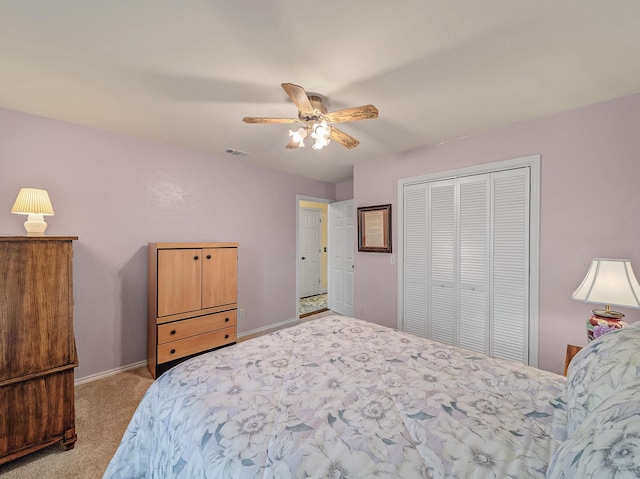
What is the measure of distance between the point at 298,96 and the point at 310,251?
15.1 ft

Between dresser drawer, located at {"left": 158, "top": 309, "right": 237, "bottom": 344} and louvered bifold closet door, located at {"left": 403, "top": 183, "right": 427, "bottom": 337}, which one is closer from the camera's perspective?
dresser drawer, located at {"left": 158, "top": 309, "right": 237, "bottom": 344}

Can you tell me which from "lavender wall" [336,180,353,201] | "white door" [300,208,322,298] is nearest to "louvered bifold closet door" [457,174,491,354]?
"lavender wall" [336,180,353,201]

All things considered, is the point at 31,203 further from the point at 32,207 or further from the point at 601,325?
the point at 601,325

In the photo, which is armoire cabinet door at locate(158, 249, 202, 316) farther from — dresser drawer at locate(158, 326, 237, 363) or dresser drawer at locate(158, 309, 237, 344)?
dresser drawer at locate(158, 326, 237, 363)

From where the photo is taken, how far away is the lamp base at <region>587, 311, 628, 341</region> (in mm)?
1641

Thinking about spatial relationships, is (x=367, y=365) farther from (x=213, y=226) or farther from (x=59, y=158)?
(x=59, y=158)

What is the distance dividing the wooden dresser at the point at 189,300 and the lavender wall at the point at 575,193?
2.90 m

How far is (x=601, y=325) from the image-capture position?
1667mm

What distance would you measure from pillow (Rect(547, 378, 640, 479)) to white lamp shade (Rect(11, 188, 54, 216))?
310cm

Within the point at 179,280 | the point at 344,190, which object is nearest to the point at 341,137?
the point at 179,280

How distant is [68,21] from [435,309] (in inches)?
141

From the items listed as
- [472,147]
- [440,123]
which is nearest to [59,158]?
[440,123]

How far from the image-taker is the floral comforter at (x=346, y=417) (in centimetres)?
83

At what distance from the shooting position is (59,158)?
2.45 m
